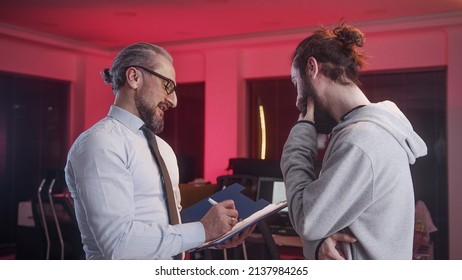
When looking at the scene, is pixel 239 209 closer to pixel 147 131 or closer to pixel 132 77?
pixel 147 131

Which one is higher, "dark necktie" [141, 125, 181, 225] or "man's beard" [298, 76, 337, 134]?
"man's beard" [298, 76, 337, 134]

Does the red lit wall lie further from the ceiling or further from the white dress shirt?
the white dress shirt

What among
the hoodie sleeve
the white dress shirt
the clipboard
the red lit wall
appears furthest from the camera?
the red lit wall

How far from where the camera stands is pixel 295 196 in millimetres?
850

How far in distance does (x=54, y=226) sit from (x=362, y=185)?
2682 mm

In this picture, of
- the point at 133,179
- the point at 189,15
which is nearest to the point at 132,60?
the point at 133,179

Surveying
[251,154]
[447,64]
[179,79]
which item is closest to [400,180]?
[447,64]

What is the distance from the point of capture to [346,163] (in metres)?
0.79

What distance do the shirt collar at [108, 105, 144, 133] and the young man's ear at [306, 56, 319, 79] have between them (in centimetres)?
39

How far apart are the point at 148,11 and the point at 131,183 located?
316cm

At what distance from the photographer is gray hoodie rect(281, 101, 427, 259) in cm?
80

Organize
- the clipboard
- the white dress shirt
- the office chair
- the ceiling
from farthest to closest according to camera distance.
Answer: the ceiling → the office chair → the clipboard → the white dress shirt

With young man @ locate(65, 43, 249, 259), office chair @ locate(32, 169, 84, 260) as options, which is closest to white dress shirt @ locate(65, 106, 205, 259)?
young man @ locate(65, 43, 249, 259)
